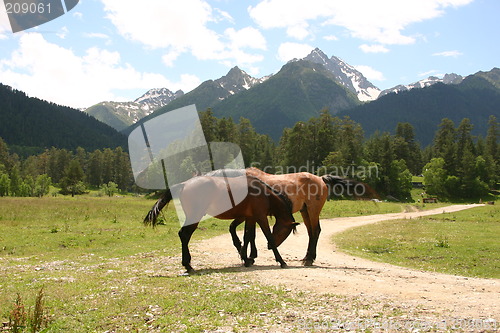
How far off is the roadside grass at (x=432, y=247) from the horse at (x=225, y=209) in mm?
6354

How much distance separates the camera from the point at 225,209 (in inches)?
470

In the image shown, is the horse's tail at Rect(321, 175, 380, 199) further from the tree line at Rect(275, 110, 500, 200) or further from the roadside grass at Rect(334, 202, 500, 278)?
the tree line at Rect(275, 110, 500, 200)

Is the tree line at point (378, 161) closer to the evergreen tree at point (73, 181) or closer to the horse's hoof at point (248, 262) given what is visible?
the evergreen tree at point (73, 181)

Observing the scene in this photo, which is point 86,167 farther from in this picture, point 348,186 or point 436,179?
point 348,186

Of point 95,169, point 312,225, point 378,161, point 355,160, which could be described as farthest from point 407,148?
point 95,169

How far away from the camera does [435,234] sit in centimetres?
2288

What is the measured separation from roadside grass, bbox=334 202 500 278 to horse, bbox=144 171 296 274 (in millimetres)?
6354

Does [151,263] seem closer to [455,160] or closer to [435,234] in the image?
[435,234]

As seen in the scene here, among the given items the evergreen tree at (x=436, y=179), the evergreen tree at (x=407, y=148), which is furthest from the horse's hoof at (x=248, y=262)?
the evergreen tree at (x=407, y=148)

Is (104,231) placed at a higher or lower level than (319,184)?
lower

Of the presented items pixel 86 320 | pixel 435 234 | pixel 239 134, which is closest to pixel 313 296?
pixel 86 320

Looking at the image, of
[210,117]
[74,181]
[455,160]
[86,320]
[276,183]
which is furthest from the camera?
[74,181]

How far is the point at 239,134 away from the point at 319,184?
8212 centimetres

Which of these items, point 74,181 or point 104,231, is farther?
point 74,181
